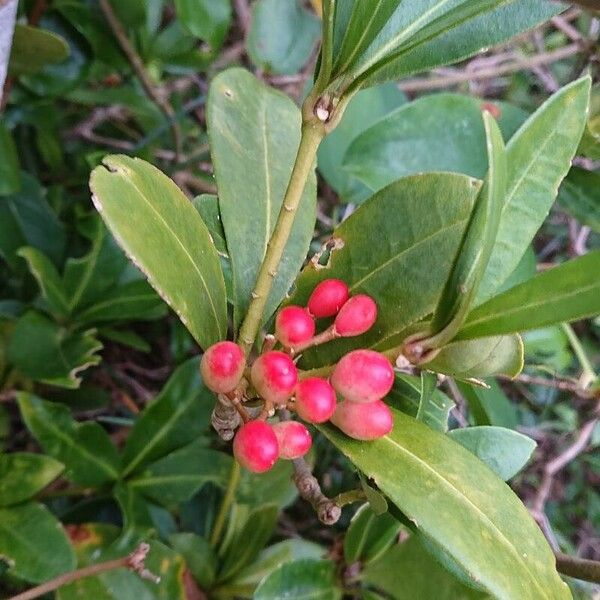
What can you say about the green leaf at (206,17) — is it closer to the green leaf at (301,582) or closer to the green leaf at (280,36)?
the green leaf at (280,36)

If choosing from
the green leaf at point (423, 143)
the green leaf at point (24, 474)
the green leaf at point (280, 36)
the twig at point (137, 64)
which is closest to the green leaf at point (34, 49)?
the twig at point (137, 64)

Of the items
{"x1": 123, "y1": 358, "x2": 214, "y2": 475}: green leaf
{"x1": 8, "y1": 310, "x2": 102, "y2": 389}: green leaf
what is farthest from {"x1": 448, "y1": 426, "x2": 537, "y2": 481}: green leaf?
{"x1": 8, "y1": 310, "x2": 102, "y2": 389}: green leaf

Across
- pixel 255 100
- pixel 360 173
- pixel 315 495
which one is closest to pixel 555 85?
→ pixel 360 173

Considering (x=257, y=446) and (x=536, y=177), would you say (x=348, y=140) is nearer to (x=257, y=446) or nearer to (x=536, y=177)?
(x=536, y=177)

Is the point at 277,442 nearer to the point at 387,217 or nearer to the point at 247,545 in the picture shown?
the point at 387,217

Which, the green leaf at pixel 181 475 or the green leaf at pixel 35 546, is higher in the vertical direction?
the green leaf at pixel 35 546

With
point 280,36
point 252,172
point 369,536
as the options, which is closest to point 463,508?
point 252,172
